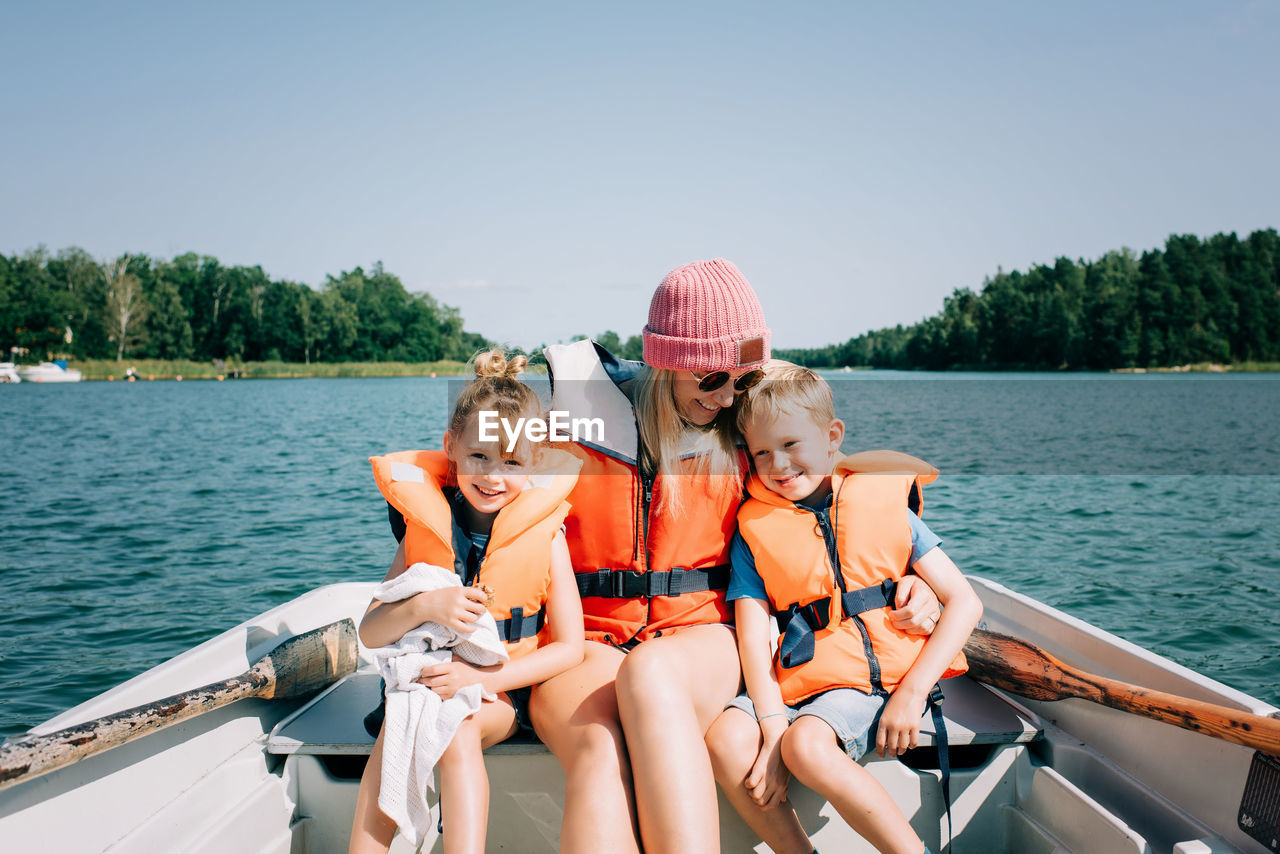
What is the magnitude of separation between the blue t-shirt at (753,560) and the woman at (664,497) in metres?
0.09

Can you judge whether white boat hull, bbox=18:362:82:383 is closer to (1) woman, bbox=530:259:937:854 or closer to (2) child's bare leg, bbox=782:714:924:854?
(1) woman, bbox=530:259:937:854

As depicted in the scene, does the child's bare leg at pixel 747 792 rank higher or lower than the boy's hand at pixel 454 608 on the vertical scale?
lower

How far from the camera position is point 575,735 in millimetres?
1831

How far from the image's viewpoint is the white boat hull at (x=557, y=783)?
5.97ft

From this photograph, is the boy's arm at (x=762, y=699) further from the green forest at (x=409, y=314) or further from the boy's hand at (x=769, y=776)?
the green forest at (x=409, y=314)

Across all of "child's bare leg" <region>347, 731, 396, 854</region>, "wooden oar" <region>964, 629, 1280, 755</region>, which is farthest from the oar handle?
"wooden oar" <region>964, 629, 1280, 755</region>

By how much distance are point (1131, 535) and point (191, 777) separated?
10421mm

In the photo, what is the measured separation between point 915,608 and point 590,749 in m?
0.85

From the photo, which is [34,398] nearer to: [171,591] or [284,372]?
[284,372]

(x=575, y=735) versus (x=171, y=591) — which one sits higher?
(x=575, y=735)


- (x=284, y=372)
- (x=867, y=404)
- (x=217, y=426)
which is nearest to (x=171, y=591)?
(x=217, y=426)

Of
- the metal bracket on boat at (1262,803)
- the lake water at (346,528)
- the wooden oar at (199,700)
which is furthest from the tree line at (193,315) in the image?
the metal bracket on boat at (1262,803)

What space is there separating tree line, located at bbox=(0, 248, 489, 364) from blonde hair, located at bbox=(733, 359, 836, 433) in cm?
6357

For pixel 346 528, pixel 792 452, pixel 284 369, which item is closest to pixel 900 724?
pixel 792 452
